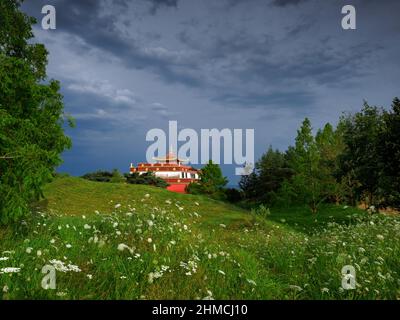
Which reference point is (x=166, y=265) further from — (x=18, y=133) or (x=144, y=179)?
(x=144, y=179)

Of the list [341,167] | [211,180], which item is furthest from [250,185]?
[341,167]

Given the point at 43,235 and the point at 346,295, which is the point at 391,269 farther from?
the point at 43,235

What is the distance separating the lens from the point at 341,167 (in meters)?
26.6

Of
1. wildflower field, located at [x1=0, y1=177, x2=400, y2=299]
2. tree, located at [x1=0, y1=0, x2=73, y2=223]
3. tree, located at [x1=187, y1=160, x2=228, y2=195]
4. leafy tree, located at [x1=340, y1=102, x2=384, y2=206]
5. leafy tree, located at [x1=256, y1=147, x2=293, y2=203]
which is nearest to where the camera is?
wildflower field, located at [x1=0, y1=177, x2=400, y2=299]

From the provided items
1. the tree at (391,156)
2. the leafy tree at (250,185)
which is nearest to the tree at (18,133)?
the tree at (391,156)

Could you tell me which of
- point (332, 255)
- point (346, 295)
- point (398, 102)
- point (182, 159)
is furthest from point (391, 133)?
point (182, 159)

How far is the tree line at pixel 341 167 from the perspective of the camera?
20.0 m

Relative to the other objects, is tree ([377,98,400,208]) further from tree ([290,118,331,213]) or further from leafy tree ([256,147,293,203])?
leafy tree ([256,147,293,203])

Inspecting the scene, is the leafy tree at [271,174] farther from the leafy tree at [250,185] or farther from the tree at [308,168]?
the tree at [308,168]

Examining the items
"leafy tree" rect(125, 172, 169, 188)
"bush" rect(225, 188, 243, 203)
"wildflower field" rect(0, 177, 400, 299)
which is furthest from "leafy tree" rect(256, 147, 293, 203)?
"wildflower field" rect(0, 177, 400, 299)

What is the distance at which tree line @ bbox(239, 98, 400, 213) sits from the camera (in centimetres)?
2005

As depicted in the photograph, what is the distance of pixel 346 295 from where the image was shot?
17.6ft

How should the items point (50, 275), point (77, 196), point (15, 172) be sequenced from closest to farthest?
point (50, 275) < point (15, 172) < point (77, 196)
